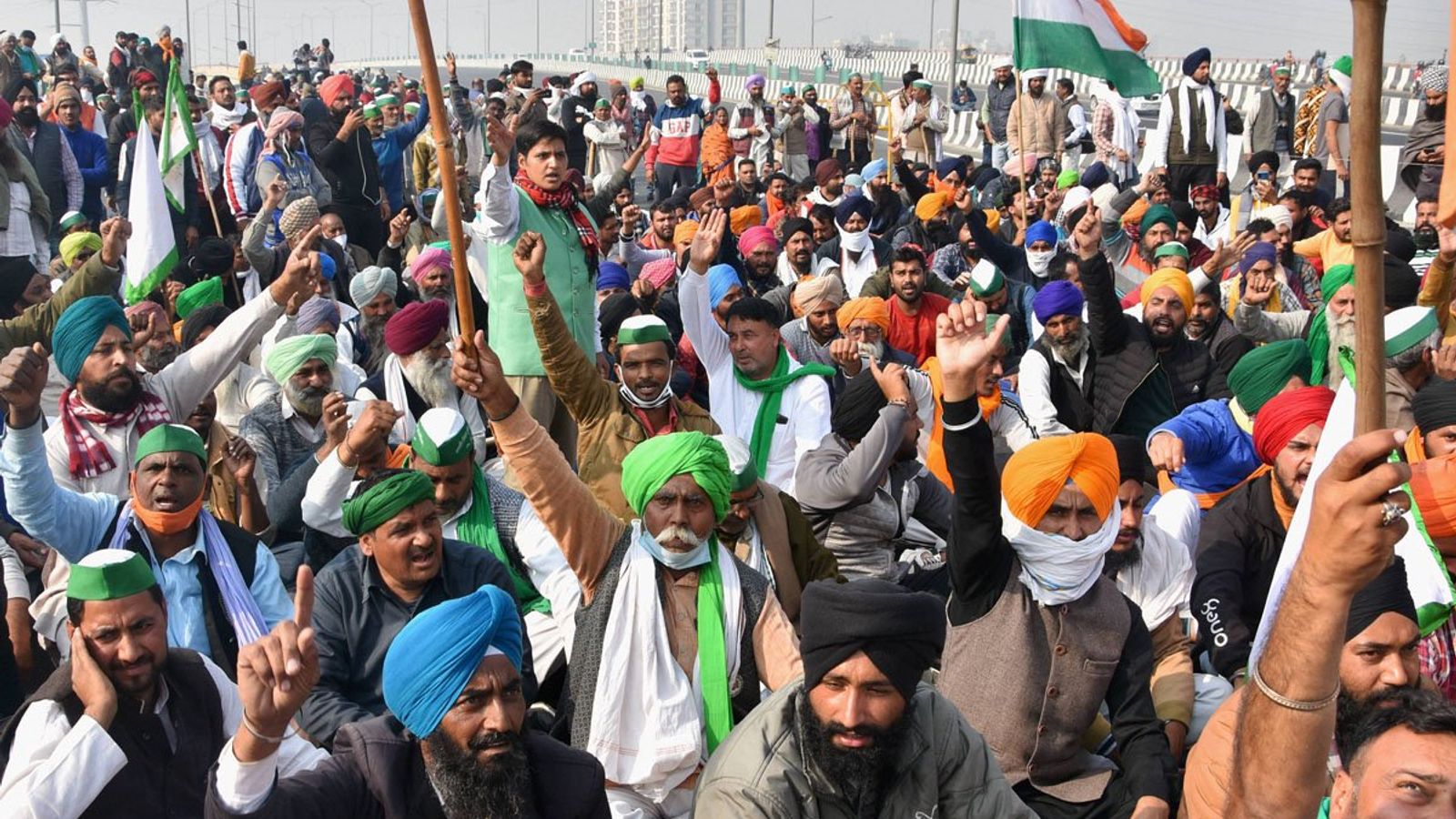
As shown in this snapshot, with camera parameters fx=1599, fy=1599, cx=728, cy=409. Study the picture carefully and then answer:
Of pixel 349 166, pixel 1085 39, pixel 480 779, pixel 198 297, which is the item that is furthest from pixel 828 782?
pixel 349 166

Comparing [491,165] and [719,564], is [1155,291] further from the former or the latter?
[719,564]

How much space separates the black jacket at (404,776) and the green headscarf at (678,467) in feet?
2.78

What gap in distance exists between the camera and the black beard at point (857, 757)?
329cm

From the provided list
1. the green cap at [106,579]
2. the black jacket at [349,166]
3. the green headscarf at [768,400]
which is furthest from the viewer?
the black jacket at [349,166]

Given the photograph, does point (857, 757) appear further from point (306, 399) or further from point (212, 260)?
point (212, 260)

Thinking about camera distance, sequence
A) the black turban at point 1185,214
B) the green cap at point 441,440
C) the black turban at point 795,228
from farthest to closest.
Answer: the black turban at point 1185,214
the black turban at point 795,228
the green cap at point 441,440

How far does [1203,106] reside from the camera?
1353 cm

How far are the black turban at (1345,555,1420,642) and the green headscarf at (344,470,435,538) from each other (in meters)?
2.43

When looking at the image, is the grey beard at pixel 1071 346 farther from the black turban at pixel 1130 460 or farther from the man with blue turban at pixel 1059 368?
the black turban at pixel 1130 460

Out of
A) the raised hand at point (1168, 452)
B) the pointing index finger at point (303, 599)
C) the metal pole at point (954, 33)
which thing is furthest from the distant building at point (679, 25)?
the pointing index finger at point (303, 599)

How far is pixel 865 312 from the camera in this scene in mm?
7633

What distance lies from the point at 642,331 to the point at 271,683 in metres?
2.70

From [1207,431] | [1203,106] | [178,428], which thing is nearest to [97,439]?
[178,428]

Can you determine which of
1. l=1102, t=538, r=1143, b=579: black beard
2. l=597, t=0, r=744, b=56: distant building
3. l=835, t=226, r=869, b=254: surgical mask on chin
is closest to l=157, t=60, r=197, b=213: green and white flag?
l=835, t=226, r=869, b=254: surgical mask on chin
